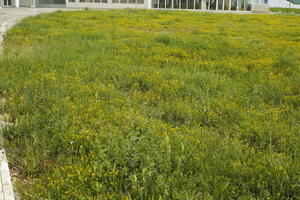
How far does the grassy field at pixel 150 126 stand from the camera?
3.69m

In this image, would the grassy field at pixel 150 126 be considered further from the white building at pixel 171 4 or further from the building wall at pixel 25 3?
the building wall at pixel 25 3

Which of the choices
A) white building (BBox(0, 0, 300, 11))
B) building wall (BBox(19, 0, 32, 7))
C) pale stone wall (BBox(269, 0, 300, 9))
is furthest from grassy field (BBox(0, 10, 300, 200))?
pale stone wall (BBox(269, 0, 300, 9))

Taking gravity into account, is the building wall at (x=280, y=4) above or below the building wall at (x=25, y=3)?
above

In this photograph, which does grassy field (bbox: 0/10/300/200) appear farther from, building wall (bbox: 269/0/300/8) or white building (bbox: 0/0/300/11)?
building wall (bbox: 269/0/300/8)

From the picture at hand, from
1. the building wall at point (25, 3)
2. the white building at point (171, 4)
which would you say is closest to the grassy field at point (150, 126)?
the white building at point (171, 4)

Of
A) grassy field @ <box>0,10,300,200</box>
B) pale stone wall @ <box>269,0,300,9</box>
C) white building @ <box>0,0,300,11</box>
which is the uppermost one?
pale stone wall @ <box>269,0,300,9</box>

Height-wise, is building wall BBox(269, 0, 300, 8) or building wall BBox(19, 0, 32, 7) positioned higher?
building wall BBox(269, 0, 300, 8)

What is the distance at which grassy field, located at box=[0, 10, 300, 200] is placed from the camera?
12.1ft

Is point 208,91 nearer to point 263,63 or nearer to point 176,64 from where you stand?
point 176,64

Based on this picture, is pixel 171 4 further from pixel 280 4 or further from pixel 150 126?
pixel 280 4

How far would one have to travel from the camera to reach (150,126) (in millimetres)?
5008

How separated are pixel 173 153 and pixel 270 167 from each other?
1180mm

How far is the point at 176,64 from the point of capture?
970cm

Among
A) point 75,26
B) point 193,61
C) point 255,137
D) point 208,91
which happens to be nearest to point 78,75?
point 208,91
